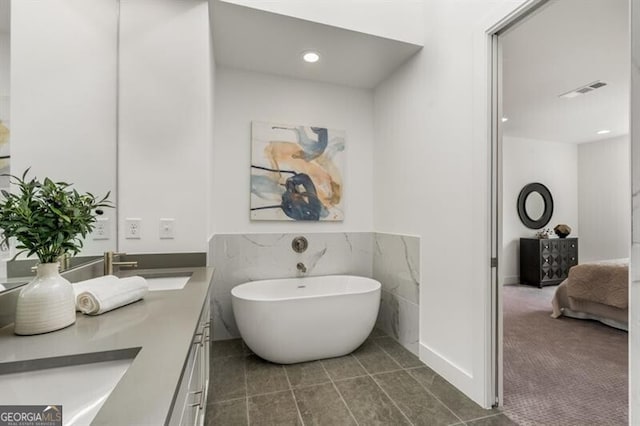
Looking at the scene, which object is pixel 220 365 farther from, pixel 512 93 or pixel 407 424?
pixel 512 93

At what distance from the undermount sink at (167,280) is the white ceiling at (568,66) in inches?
94.2

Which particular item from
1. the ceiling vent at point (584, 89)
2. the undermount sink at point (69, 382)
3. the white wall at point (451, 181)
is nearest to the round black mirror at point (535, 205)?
the ceiling vent at point (584, 89)

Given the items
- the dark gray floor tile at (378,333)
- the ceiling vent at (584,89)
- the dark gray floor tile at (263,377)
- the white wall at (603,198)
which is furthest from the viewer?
the white wall at (603,198)

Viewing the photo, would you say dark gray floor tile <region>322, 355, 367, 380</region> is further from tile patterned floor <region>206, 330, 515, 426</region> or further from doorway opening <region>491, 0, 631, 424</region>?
doorway opening <region>491, 0, 631, 424</region>

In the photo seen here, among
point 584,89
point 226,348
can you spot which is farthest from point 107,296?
point 584,89

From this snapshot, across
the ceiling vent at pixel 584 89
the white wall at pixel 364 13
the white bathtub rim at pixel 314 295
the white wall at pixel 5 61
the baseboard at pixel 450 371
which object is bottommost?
the baseboard at pixel 450 371

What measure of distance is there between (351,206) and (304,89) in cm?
130

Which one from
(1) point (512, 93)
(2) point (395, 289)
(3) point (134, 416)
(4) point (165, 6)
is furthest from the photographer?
(1) point (512, 93)

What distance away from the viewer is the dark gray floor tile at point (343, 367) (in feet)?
6.91

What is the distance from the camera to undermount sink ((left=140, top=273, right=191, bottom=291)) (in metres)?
1.56

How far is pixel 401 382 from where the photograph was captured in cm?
203

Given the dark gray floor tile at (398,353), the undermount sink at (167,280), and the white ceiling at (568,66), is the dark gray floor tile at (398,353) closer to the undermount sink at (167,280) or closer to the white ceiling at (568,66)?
the undermount sink at (167,280)

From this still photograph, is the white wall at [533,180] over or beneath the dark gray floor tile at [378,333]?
over

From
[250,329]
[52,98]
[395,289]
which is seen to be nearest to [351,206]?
[395,289]
